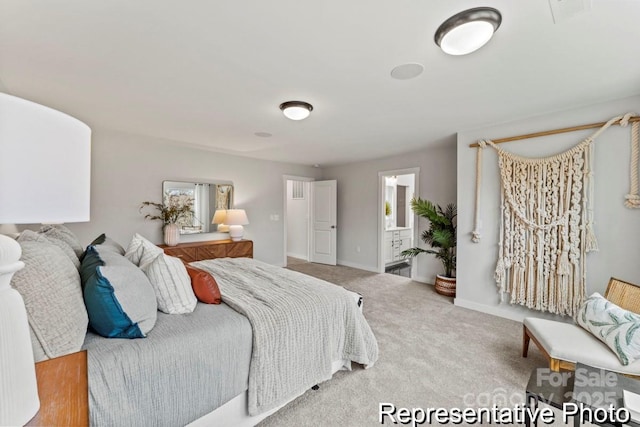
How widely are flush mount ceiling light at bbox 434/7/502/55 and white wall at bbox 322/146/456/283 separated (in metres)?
2.75

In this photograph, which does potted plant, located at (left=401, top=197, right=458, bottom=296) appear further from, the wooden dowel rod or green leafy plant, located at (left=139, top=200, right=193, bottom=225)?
green leafy plant, located at (left=139, top=200, right=193, bottom=225)

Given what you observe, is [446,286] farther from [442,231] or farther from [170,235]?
[170,235]

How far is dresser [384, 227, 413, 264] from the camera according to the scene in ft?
18.8

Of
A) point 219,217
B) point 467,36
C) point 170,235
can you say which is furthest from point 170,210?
point 467,36

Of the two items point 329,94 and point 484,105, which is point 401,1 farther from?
point 484,105

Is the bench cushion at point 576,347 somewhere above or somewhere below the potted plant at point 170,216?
below

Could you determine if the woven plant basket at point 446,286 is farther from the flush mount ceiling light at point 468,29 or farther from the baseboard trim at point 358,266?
the flush mount ceiling light at point 468,29

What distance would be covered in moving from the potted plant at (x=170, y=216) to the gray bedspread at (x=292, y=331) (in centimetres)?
204

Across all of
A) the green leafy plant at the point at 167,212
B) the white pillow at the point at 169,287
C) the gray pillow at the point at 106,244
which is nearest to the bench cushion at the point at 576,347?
the white pillow at the point at 169,287

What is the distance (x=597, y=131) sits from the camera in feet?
8.31

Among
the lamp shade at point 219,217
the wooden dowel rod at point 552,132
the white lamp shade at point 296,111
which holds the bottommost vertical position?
the lamp shade at point 219,217

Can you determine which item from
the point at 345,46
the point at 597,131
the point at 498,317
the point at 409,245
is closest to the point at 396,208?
the point at 409,245

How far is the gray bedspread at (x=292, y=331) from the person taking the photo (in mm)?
1518

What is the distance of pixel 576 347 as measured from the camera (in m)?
1.77
